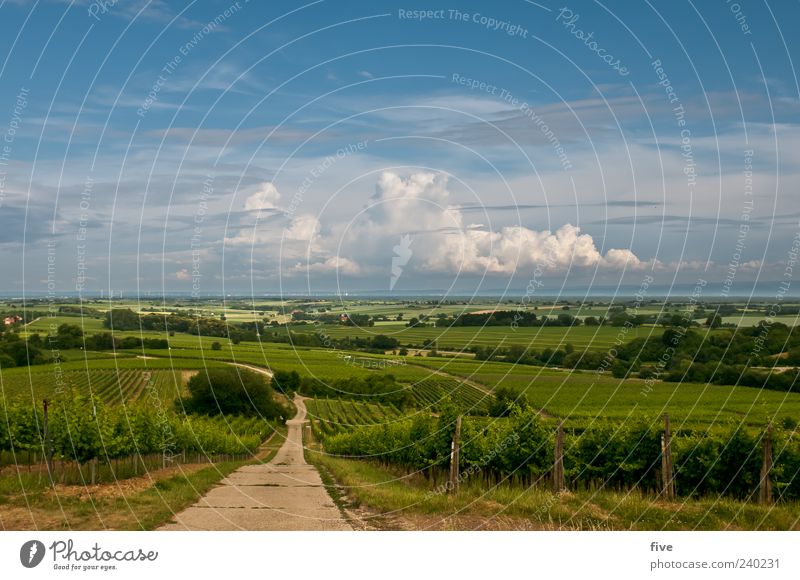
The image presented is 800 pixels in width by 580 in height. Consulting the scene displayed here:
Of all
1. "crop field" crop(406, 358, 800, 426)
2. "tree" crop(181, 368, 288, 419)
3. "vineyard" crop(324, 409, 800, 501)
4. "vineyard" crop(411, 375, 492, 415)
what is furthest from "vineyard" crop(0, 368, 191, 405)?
"vineyard" crop(324, 409, 800, 501)

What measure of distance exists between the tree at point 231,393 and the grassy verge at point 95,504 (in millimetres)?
26948

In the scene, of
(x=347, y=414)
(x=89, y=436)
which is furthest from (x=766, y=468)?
(x=347, y=414)

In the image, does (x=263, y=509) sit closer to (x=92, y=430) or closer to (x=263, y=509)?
(x=263, y=509)

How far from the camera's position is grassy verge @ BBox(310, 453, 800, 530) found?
14805 mm

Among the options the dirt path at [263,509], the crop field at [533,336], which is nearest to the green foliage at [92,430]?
the dirt path at [263,509]

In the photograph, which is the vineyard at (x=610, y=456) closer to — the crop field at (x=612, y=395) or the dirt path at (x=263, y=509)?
the dirt path at (x=263, y=509)

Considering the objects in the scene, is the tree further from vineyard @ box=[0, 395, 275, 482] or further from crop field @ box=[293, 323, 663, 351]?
crop field @ box=[293, 323, 663, 351]

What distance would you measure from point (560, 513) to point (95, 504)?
34.4 feet
